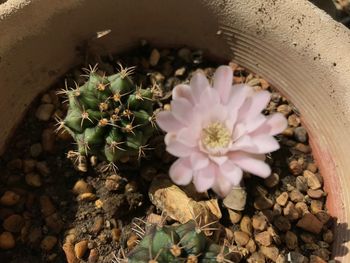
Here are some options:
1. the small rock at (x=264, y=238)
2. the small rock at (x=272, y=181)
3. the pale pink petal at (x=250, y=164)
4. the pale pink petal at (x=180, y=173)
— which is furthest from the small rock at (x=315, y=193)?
the pale pink petal at (x=180, y=173)

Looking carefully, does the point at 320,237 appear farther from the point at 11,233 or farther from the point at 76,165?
the point at 11,233

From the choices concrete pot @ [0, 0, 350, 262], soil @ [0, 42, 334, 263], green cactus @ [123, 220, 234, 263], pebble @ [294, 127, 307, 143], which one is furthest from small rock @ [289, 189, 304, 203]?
green cactus @ [123, 220, 234, 263]

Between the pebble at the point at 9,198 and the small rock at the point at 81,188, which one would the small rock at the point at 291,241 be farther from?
the pebble at the point at 9,198

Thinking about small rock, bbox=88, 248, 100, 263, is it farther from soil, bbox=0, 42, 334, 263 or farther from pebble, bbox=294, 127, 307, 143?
pebble, bbox=294, 127, 307, 143

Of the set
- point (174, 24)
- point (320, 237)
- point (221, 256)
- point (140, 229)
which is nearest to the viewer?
point (221, 256)

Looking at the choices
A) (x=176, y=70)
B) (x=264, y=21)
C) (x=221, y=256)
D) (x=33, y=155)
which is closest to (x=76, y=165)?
(x=33, y=155)

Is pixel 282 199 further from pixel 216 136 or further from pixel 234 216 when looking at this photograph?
pixel 216 136
